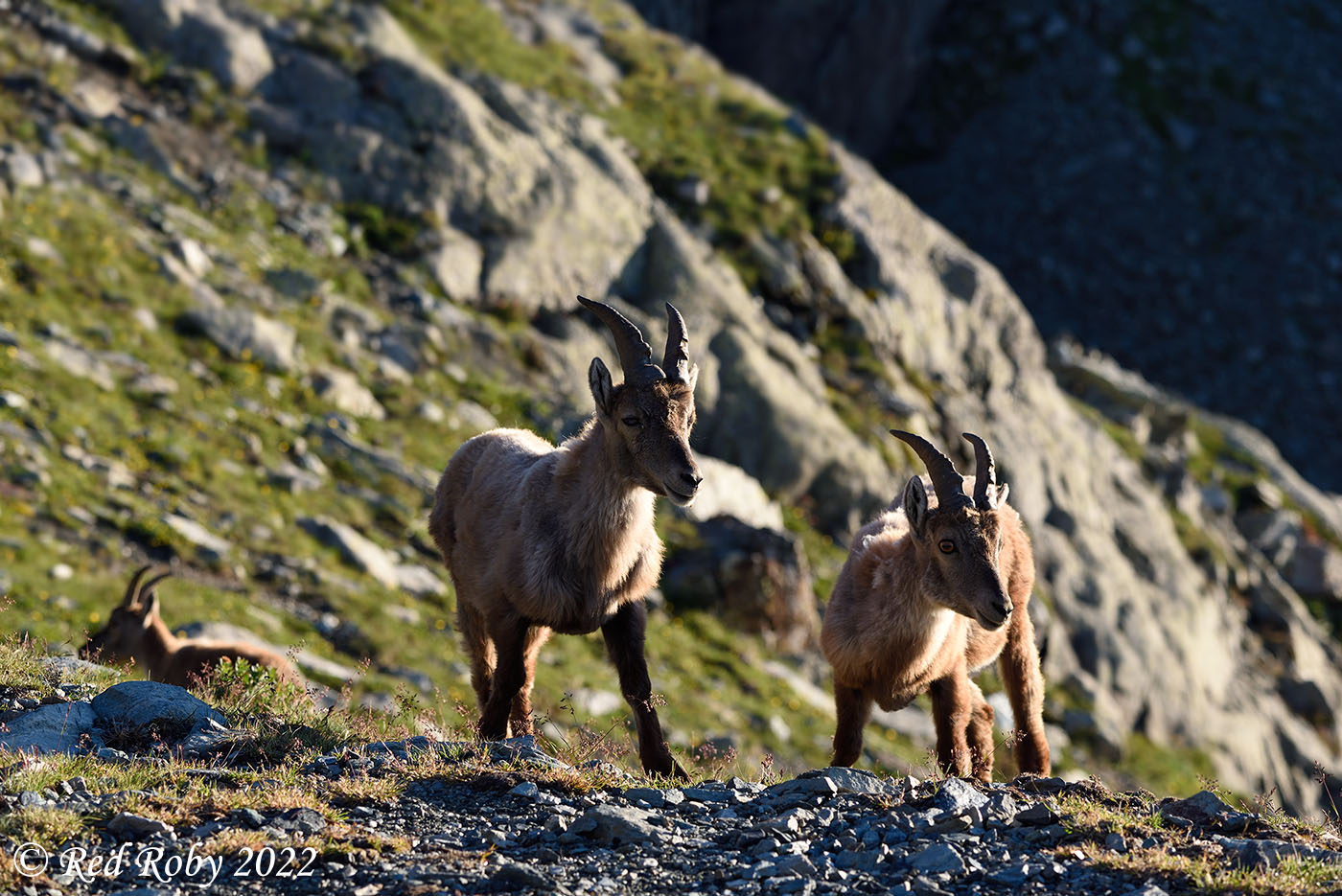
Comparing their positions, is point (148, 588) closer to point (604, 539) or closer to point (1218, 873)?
point (604, 539)

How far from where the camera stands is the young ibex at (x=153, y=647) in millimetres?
12922

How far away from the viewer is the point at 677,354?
9133 mm

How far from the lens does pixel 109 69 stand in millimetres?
26875

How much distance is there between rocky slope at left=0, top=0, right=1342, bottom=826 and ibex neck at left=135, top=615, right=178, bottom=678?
1.19 meters

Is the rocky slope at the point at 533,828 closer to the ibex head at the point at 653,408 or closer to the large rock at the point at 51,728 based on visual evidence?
the large rock at the point at 51,728

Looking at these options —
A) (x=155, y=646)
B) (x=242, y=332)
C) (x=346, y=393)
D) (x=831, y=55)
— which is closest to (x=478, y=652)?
(x=155, y=646)

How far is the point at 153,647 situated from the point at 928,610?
9.13 metres

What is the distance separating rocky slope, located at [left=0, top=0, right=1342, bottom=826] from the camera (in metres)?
18.5

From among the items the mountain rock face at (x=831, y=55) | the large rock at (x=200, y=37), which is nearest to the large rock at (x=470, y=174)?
the large rock at (x=200, y=37)

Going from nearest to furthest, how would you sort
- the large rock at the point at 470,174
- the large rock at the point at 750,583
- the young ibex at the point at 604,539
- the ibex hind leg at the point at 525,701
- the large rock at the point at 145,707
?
1. the large rock at the point at 145,707
2. the young ibex at the point at 604,539
3. the ibex hind leg at the point at 525,701
4. the large rock at the point at 750,583
5. the large rock at the point at 470,174

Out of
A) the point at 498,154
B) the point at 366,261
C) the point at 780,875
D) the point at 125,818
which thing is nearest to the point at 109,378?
the point at 366,261

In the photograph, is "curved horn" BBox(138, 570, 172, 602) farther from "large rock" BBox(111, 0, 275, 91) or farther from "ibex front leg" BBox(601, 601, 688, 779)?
"large rock" BBox(111, 0, 275, 91)

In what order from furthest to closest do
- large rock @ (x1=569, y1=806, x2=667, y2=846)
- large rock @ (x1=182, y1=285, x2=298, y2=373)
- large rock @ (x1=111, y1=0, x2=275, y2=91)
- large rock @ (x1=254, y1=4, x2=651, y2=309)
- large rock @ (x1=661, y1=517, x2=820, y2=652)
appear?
large rock @ (x1=254, y1=4, x2=651, y2=309)
large rock @ (x1=111, y1=0, x2=275, y2=91)
large rock @ (x1=661, y1=517, x2=820, y2=652)
large rock @ (x1=182, y1=285, x2=298, y2=373)
large rock @ (x1=569, y1=806, x2=667, y2=846)

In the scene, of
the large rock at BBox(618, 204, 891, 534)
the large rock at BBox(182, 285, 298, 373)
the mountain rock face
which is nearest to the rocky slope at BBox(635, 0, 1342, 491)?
the mountain rock face
